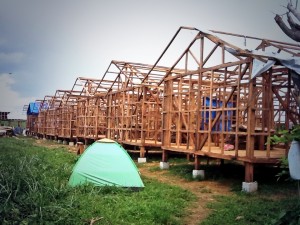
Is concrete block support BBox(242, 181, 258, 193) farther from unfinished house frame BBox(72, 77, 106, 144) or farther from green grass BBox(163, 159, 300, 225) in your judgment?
unfinished house frame BBox(72, 77, 106, 144)

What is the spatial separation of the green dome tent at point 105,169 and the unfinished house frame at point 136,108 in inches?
280

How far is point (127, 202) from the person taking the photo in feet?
23.8

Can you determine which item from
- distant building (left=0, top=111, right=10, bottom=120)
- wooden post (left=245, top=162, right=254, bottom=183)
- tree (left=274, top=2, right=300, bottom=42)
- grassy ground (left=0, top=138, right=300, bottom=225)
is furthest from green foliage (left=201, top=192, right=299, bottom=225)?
distant building (left=0, top=111, right=10, bottom=120)

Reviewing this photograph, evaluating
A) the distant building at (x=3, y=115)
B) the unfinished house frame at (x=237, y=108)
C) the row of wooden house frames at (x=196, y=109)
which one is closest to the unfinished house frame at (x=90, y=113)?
the row of wooden house frames at (x=196, y=109)

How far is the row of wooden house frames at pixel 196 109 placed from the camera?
30.9 ft

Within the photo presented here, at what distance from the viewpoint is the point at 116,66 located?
1870 centimetres

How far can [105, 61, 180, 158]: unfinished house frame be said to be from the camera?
656 inches

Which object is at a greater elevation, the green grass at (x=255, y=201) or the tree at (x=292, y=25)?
the tree at (x=292, y=25)

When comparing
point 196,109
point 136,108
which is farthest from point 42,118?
point 196,109

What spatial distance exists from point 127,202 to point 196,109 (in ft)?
17.7

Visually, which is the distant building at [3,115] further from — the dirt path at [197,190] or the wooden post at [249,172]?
the wooden post at [249,172]

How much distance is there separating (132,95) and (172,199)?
34.3ft

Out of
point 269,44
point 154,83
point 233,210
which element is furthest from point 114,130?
point 233,210

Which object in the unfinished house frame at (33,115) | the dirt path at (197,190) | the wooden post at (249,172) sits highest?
the unfinished house frame at (33,115)
